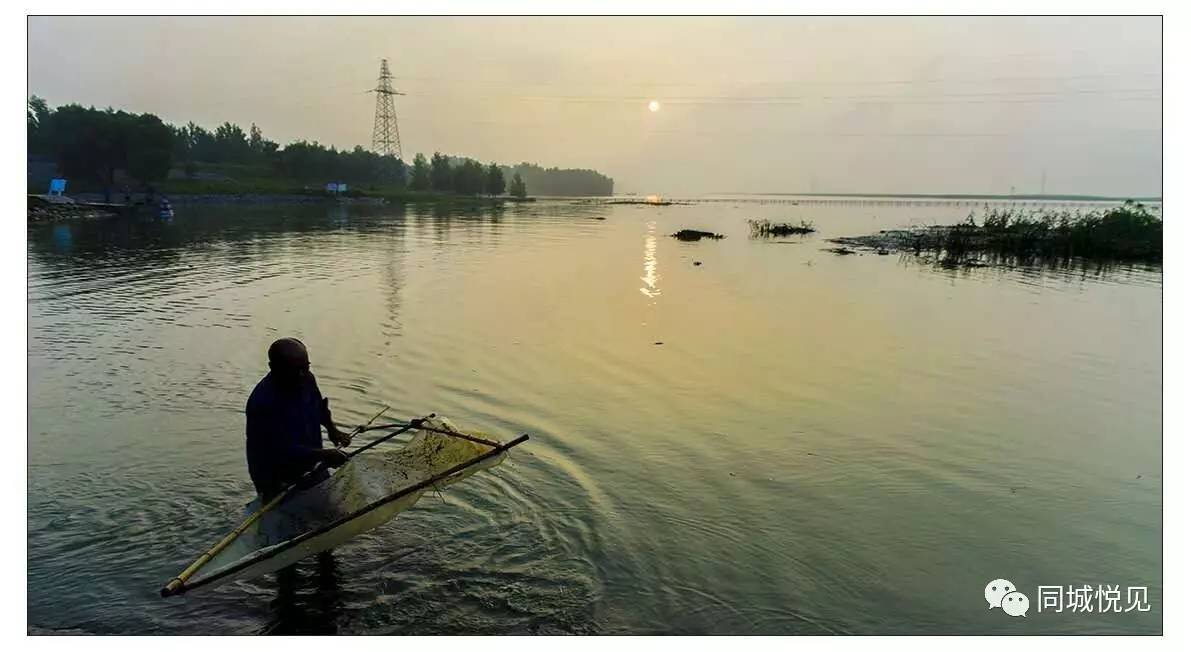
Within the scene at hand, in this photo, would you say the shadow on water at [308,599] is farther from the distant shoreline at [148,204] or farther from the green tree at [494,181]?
the green tree at [494,181]

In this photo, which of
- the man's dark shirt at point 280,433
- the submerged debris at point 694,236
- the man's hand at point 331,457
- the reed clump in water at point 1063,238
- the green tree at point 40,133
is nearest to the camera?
the man's dark shirt at point 280,433

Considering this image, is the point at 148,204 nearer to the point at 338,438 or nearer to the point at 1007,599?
the point at 338,438

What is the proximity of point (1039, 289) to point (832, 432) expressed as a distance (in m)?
12.7

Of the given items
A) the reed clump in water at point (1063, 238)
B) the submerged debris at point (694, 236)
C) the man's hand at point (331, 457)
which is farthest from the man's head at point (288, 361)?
the submerged debris at point (694, 236)

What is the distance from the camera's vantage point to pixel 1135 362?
10812 millimetres

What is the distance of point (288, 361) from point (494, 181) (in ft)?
351

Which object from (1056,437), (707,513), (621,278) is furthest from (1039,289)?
(707,513)

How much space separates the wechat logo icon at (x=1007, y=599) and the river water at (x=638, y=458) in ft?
0.34

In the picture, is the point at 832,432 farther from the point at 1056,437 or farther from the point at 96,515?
the point at 96,515

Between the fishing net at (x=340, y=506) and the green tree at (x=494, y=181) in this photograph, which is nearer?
the fishing net at (x=340, y=506)

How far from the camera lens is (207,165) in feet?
283

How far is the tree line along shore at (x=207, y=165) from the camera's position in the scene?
56219 mm

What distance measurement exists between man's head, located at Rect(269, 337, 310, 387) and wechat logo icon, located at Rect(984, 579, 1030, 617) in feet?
15.7

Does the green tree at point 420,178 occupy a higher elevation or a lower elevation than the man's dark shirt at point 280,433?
higher
